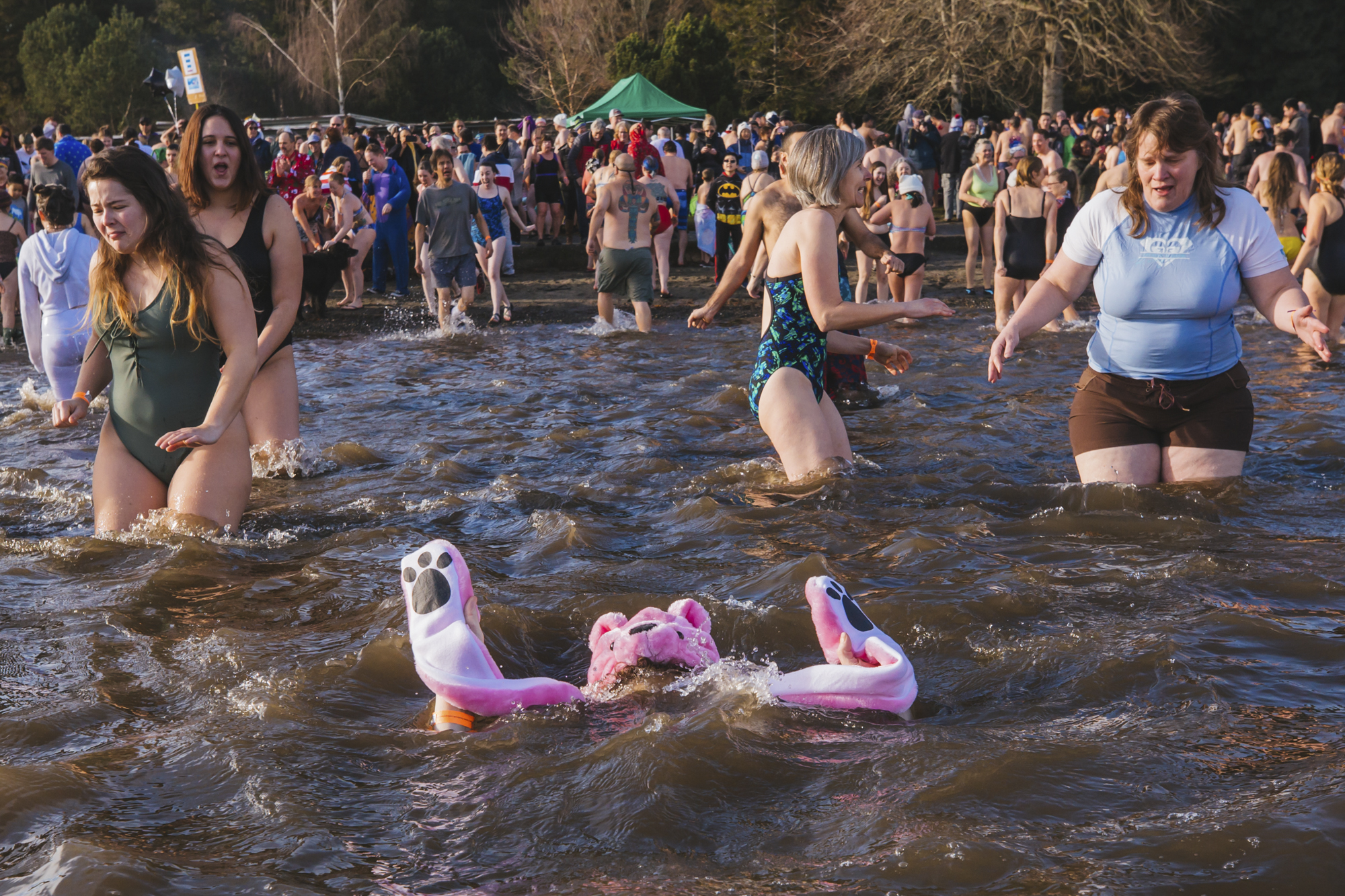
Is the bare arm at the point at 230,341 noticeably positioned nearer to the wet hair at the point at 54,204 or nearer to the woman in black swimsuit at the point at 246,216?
the woman in black swimsuit at the point at 246,216

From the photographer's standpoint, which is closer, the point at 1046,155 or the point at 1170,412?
the point at 1170,412

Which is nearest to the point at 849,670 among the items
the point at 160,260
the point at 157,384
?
the point at 157,384

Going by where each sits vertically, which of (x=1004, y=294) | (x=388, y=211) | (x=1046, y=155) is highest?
(x=1046, y=155)

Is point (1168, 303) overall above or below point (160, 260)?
below

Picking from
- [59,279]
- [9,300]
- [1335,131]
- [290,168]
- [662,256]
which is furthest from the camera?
[1335,131]

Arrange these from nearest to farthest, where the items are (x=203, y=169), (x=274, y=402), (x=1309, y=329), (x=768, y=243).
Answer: (x=1309, y=329)
(x=203, y=169)
(x=274, y=402)
(x=768, y=243)

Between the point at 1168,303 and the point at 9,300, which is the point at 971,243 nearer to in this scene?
the point at 1168,303

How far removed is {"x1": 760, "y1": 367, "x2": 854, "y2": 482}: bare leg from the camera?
17.0 ft

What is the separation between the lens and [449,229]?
12664 mm

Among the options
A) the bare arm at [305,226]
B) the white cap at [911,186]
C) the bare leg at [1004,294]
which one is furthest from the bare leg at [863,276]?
the bare arm at [305,226]

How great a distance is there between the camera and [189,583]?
4496 millimetres

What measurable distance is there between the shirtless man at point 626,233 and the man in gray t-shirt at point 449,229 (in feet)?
4.65

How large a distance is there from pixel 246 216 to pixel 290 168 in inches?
385

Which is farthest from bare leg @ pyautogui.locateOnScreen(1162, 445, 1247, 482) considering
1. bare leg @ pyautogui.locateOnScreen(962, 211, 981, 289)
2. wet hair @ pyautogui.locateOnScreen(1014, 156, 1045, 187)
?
bare leg @ pyautogui.locateOnScreen(962, 211, 981, 289)
